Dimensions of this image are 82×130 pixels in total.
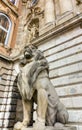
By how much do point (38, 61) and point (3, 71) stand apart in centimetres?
560

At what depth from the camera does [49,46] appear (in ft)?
21.7

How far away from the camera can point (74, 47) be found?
18.1ft

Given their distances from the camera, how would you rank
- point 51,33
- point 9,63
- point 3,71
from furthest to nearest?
point 9,63, point 3,71, point 51,33

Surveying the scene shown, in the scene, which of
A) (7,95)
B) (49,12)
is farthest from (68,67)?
(49,12)

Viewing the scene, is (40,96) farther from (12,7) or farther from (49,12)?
(12,7)

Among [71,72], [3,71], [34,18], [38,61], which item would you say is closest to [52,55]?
[71,72]

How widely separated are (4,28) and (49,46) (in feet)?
20.6

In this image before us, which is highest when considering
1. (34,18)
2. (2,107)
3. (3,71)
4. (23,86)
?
(34,18)

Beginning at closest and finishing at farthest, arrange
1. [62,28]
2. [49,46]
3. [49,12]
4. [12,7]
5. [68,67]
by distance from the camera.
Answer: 1. [68,67]
2. [62,28]
3. [49,46]
4. [49,12]
5. [12,7]

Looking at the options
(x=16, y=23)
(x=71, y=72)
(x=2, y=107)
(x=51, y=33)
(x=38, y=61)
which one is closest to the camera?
(x=38, y=61)

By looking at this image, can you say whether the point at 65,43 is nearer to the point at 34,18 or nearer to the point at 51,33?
the point at 51,33

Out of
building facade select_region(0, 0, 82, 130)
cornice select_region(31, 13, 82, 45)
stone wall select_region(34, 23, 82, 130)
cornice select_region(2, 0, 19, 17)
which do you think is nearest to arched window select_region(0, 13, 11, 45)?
building facade select_region(0, 0, 82, 130)

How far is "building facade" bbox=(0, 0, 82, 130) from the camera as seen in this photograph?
495 centimetres

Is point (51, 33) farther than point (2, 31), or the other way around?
point (2, 31)
